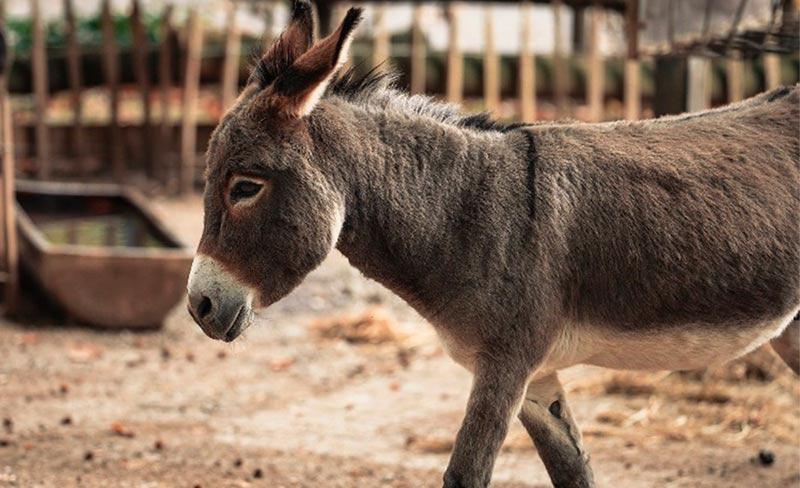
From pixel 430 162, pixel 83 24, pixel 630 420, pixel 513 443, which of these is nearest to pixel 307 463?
pixel 513 443

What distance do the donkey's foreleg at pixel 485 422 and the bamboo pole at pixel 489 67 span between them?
915 centimetres

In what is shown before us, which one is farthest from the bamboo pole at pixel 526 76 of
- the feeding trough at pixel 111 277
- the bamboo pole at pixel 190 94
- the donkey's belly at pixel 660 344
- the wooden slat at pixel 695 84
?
the donkey's belly at pixel 660 344

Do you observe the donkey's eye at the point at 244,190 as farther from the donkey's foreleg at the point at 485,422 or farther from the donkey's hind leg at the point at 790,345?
the donkey's hind leg at the point at 790,345

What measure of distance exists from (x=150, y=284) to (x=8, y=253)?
1.10 meters

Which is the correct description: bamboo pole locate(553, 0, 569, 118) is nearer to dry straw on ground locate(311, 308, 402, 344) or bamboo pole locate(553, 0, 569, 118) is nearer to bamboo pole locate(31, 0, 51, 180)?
dry straw on ground locate(311, 308, 402, 344)

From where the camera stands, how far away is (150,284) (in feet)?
25.3

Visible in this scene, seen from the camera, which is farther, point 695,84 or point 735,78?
point 735,78

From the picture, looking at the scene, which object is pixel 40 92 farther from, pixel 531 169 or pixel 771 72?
pixel 531 169

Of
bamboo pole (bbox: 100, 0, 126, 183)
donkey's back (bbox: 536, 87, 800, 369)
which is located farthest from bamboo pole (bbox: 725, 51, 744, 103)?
donkey's back (bbox: 536, 87, 800, 369)

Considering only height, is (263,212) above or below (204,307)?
above

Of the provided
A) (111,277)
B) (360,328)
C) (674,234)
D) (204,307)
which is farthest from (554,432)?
(111,277)

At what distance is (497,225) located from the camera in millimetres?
3723

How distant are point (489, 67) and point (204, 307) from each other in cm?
958

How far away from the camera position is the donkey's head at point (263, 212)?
3.57 meters
